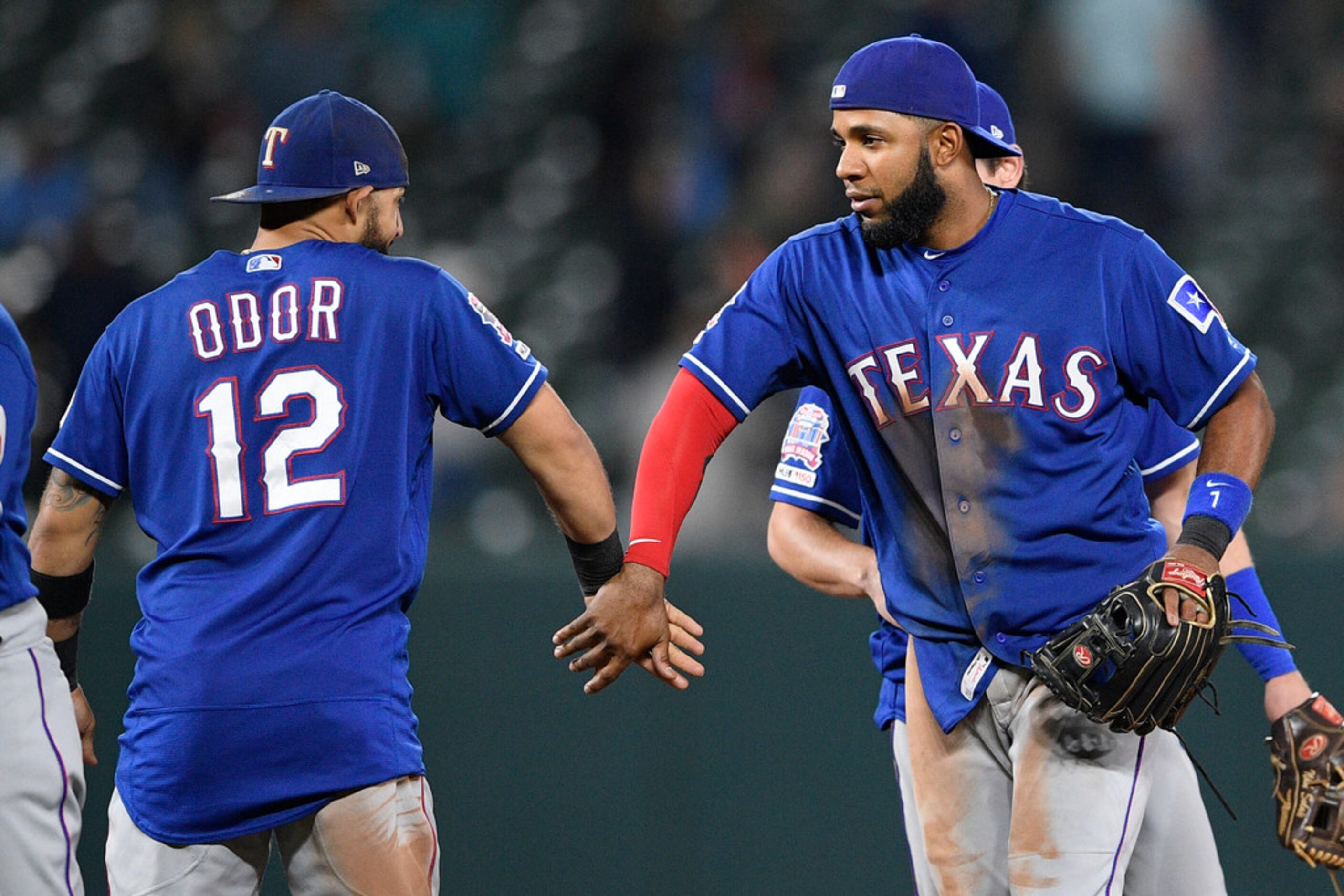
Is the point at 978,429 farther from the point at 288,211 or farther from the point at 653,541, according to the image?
the point at 288,211

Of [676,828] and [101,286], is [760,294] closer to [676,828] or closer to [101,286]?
[676,828]

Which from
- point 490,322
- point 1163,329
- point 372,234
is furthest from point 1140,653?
point 372,234

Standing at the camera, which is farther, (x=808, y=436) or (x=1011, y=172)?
(x=1011, y=172)

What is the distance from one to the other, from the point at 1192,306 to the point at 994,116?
77 cm

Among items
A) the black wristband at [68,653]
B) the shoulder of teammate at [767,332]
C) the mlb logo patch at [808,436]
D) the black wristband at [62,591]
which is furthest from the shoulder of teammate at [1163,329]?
the black wristband at [68,653]

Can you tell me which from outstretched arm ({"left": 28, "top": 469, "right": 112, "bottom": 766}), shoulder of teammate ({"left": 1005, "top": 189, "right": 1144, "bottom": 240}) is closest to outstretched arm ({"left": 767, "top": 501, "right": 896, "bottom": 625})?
shoulder of teammate ({"left": 1005, "top": 189, "right": 1144, "bottom": 240})

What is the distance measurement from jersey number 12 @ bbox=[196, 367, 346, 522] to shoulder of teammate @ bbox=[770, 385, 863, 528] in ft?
4.81

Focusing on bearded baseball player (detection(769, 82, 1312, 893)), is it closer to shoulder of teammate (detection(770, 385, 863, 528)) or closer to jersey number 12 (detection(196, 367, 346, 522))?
shoulder of teammate (detection(770, 385, 863, 528))

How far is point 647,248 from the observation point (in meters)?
8.21

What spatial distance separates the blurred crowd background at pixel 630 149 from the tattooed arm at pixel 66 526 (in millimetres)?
3620

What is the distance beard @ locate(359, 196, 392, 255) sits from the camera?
12.7 feet

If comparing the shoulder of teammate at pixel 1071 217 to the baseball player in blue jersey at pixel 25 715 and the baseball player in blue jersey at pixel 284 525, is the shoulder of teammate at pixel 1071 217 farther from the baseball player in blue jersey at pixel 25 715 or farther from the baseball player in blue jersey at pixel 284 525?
the baseball player in blue jersey at pixel 25 715

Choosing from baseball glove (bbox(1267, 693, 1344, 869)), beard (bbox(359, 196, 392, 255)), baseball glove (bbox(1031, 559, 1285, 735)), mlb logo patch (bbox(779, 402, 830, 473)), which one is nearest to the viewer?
baseball glove (bbox(1031, 559, 1285, 735))

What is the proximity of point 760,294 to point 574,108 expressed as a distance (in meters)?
6.14
